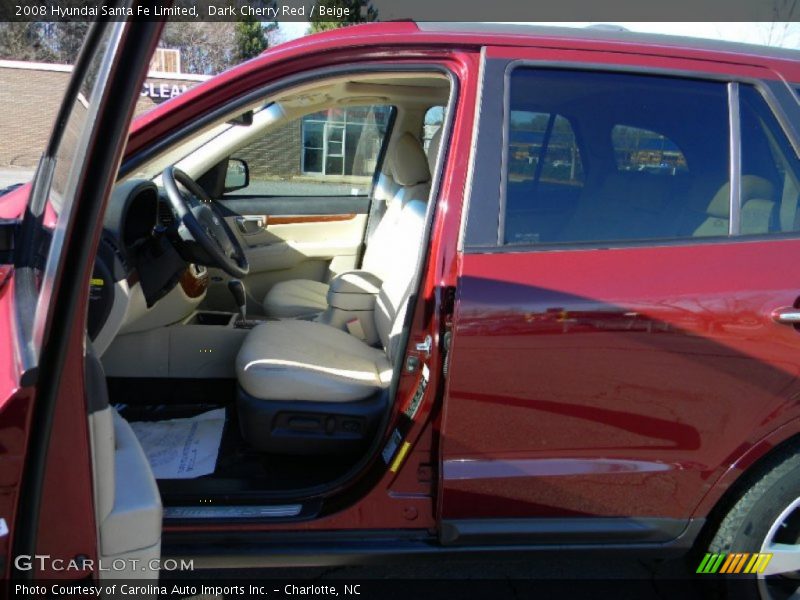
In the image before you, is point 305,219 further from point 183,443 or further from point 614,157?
point 614,157

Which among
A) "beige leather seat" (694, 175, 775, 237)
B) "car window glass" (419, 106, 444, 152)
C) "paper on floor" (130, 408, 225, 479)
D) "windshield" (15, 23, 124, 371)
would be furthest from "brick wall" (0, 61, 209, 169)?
"beige leather seat" (694, 175, 775, 237)

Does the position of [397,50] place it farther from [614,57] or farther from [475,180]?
[614,57]

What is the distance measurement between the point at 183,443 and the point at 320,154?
2348 mm

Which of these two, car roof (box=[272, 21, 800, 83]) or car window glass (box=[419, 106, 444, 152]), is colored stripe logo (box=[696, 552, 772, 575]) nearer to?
car roof (box=[272, 21, 800, 83])

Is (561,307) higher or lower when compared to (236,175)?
lower

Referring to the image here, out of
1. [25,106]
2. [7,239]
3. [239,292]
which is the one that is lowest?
[239,292]

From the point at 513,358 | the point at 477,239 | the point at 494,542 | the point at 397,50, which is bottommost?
the point at 494,542

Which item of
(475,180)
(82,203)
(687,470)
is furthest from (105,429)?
(687,470)

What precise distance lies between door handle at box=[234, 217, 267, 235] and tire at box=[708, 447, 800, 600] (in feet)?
9.88

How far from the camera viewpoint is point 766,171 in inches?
73.9

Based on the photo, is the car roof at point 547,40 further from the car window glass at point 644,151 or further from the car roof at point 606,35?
the car window glass at point 644,151

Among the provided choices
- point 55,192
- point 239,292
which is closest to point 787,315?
point 55,192

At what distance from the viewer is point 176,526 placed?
1.80m

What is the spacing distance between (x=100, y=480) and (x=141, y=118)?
97cm
